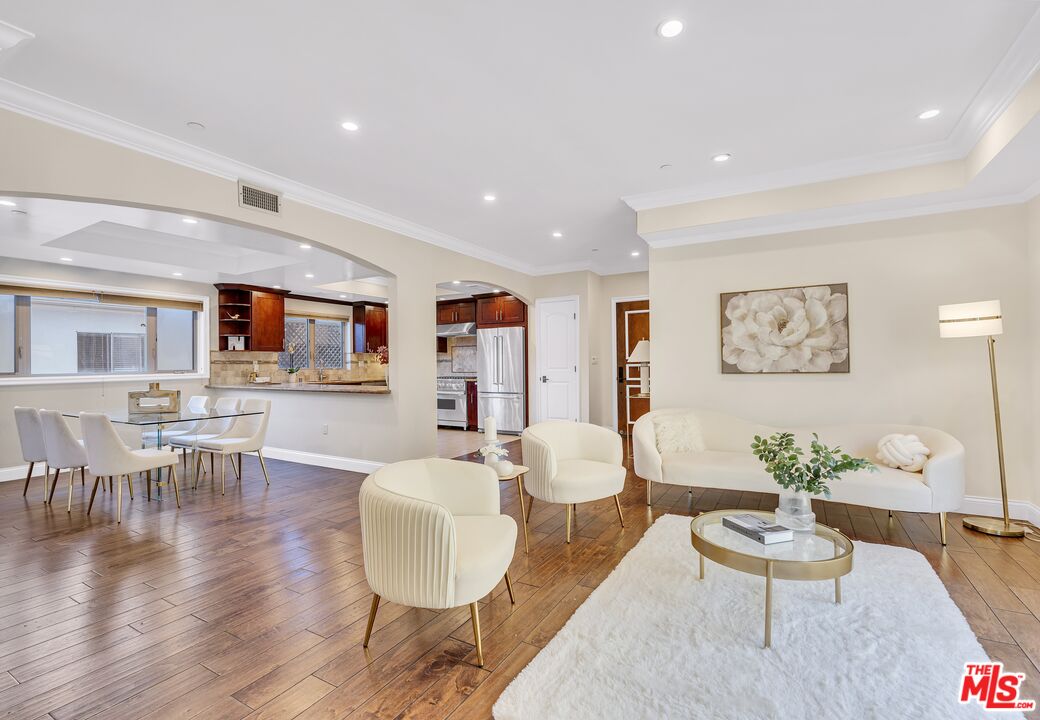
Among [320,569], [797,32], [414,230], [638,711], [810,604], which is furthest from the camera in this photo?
[414,230]

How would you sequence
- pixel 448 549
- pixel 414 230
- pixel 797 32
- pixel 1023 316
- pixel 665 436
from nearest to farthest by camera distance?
1. pixel 448 549
2. pixel 797 32
3. pixel 1023 316
4. pixel 665 436
5. pixel 414 230

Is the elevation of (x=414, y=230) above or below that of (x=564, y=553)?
above

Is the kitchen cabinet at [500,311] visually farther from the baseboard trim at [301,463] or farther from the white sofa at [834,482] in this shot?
the white sofa at [834,482]

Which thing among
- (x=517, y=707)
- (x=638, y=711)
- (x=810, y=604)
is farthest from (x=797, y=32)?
(x=517, y=707)

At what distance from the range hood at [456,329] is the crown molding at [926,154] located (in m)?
4.72

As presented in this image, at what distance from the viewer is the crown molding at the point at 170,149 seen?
2520mm

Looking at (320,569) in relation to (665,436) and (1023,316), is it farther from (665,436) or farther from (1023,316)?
(1023,316)

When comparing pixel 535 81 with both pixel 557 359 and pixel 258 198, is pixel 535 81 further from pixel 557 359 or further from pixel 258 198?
pixel 557 359

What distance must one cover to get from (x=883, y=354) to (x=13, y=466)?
8.80 metres

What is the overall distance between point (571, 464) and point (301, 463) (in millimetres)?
3863

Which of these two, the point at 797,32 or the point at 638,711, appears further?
the point at 797,32

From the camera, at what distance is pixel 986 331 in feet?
10.4

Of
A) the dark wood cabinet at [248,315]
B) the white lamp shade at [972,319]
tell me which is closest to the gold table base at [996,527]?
the white lamp shade at [972,319]

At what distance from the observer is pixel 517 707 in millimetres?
1646
